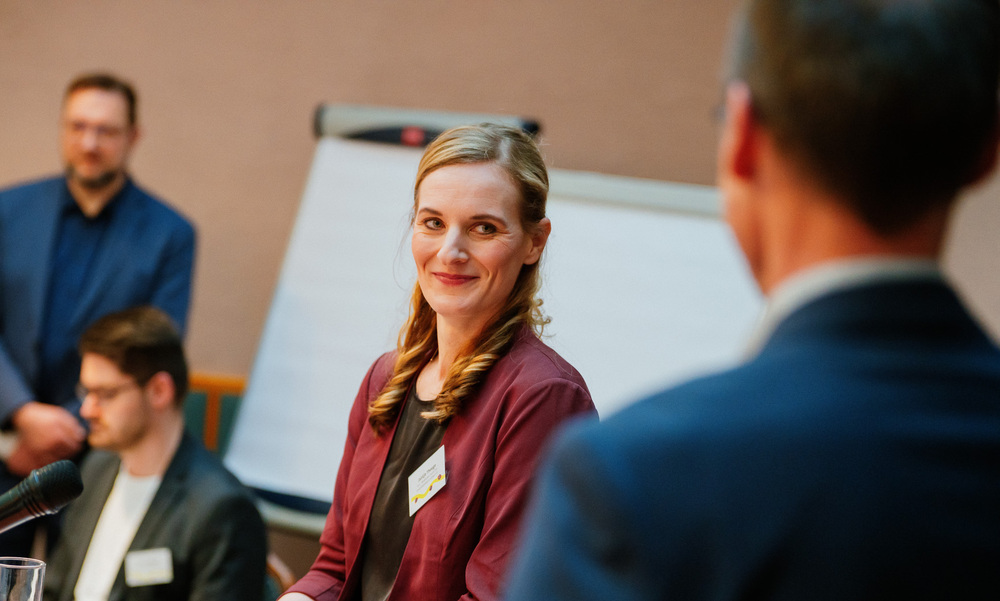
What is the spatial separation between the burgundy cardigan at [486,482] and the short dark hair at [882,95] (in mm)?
827

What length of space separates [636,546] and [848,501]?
12cm

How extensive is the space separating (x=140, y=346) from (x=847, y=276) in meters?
2.27

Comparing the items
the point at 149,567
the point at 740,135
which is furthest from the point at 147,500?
the point at 740,135

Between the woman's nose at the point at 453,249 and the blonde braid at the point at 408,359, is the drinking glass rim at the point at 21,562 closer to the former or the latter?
the blonde braid at the point at 408,359

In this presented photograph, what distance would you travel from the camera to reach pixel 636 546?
0.54 meters

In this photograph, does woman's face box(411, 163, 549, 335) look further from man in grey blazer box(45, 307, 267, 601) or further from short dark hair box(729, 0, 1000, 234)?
man in grey blazer box(45, 307, 267, 601)

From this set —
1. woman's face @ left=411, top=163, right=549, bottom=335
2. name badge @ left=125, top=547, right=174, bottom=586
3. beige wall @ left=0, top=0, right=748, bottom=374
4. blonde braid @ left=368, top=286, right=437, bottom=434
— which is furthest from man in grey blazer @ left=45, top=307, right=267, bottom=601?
beige wall @ left=0, top=0, right=748, bottom=374

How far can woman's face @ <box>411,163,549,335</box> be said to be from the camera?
4.97 ft

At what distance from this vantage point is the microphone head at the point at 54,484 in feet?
4.16

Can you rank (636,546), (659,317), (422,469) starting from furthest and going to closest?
1. (659,317)
2. (422,469)
3. (636,546)

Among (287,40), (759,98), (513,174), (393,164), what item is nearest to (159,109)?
(287,40)

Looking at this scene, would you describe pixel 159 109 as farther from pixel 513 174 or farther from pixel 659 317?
pixel 513 174

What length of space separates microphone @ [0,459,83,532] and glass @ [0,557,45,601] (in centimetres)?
17

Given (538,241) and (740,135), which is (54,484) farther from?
(740,135)
